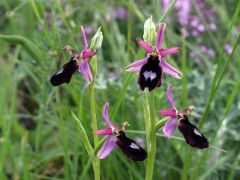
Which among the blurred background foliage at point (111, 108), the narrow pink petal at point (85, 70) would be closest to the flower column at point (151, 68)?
the narrow pink petal at point (85, 70)

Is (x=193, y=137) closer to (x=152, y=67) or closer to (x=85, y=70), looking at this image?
(x=152, y=67)

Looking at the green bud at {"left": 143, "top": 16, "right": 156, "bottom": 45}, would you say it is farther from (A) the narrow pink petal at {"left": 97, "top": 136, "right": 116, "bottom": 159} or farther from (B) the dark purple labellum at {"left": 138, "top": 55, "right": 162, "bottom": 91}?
(A) the narrow pink petal at {"left": 97, "top": 136, "right": 116, "bottom": 159}

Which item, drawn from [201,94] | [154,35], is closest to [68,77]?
[154,35]

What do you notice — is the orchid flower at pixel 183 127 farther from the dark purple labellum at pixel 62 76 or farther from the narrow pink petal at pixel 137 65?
the dark purple labellum at pixel 62 76

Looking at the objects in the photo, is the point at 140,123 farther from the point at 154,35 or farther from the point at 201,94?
the point at 154,35

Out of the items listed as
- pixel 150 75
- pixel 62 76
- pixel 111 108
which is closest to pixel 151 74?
pixel 150 75

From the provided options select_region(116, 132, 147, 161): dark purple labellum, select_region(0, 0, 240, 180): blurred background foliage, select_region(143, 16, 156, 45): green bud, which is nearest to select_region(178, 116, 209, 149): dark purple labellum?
select_region(116, 132, 147, 161): dark purple labellum

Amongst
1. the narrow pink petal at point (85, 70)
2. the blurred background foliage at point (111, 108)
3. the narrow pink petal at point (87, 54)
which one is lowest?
the blurred background foliage at point (111, 108)

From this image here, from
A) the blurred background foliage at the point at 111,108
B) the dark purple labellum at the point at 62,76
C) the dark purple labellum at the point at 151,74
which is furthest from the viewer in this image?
the blurred background foliage at the point at 111,108
